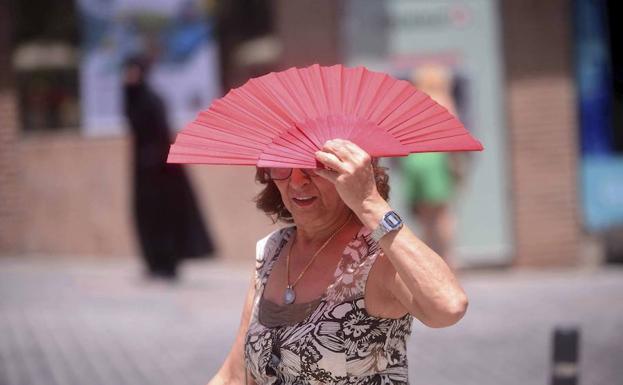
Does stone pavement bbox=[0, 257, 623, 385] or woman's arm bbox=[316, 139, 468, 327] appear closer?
woman's arm bbox=[316, 139, 468, 327]

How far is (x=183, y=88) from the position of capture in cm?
1143

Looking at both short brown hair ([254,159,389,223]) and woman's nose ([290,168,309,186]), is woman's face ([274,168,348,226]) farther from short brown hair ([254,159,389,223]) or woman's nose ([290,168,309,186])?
short brown hair ([254,159,389,223])

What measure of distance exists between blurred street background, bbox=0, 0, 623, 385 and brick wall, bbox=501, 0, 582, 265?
0.01m

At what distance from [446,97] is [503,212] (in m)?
1.41

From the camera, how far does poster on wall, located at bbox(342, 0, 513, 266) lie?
420 inches

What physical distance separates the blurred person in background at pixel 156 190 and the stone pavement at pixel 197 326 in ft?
0.95

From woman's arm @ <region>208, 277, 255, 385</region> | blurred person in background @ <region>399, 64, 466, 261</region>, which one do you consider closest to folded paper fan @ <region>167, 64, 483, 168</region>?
woman's arm @ <region>208, 277, 255, 385</region>

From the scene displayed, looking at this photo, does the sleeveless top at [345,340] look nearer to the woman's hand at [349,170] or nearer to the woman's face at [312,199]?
the woman's face at [312,199]

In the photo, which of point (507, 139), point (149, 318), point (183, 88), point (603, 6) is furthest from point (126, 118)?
point (603, 6)

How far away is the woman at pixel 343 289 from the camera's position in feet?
8.59

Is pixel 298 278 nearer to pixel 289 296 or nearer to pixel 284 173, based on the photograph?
pixel 289 296

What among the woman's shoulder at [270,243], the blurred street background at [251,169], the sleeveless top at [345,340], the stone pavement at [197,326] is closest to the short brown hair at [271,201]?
the woman's shoulder at [270,243]

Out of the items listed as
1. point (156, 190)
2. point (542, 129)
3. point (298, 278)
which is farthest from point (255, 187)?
point (298, 278)

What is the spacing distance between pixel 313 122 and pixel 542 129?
829 cm
